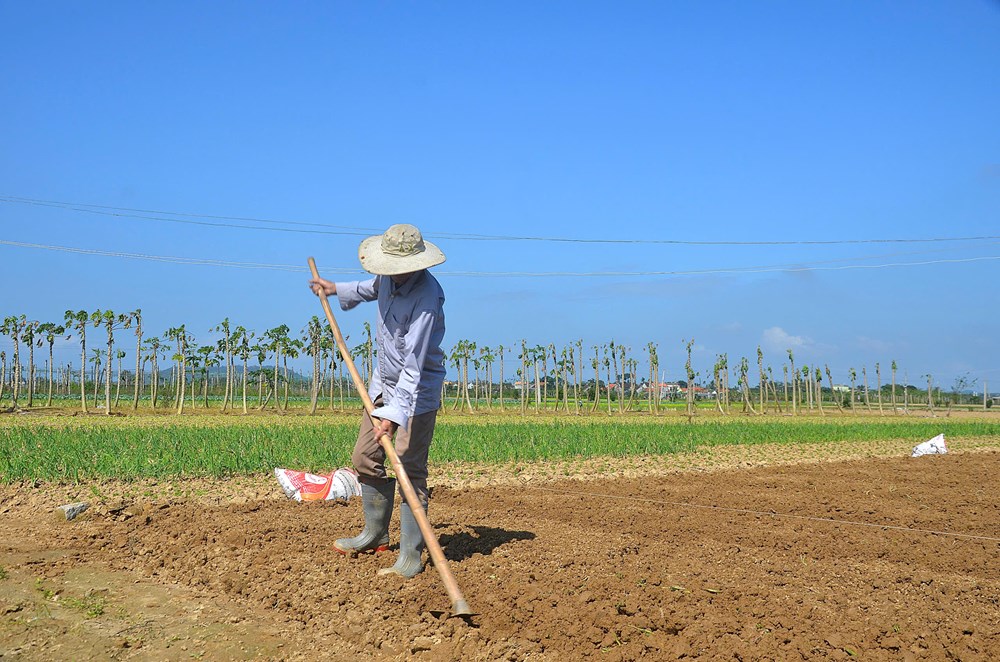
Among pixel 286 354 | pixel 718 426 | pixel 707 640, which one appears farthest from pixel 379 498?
pixel 286 354

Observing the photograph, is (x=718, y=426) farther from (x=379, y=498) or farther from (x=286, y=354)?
(x=286, y=354)

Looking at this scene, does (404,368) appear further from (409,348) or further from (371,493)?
(371,493)

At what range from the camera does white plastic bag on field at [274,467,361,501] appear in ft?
23.0

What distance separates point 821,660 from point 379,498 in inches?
97.3

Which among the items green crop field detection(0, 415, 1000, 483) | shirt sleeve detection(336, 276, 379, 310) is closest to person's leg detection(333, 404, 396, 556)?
shirt sleeve detection(336, 276, 379, 310)

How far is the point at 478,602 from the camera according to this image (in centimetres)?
391

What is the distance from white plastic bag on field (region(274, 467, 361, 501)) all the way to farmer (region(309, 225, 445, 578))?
7.88 feet

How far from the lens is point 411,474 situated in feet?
14.8

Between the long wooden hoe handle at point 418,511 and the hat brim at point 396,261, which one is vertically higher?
the hat brim at point 396,261

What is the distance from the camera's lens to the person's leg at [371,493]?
4590 millimetres

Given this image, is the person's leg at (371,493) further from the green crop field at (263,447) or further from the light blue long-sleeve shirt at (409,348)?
the green crop field at (263,447)

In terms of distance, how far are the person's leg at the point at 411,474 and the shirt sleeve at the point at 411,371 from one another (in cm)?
11

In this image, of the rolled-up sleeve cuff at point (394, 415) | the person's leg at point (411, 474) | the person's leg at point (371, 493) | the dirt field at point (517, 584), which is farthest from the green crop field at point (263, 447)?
the rolled-up sleeve cuff at point (394, 415)

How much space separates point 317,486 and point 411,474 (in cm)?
288
